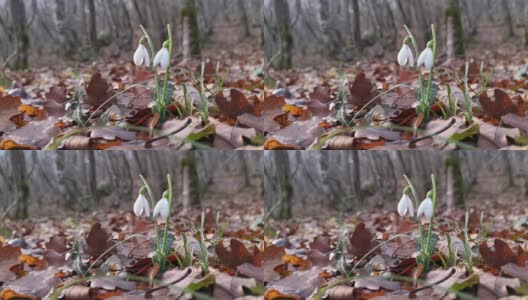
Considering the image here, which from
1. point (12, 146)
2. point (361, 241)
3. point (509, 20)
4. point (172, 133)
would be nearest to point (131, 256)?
point (172, 133)

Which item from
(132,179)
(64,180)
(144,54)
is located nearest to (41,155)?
(64,180)

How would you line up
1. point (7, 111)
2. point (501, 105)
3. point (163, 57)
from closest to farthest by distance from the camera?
1. point (501, 105)
2. point (163, 57)
3. point (7, 111)

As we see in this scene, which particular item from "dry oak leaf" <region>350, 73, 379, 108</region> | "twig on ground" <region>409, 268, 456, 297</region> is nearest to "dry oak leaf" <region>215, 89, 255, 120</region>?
"dry oak leaf" <region>350, 73, 379, 108</region>

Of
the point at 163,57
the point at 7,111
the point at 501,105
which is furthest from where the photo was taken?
the point at 7,111

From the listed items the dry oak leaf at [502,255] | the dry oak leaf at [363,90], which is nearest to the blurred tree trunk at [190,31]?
the dry oak leaf at [363,90]

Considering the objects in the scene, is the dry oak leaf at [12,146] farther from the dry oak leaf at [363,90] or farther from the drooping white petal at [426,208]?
the drooping white petal at [426,208]

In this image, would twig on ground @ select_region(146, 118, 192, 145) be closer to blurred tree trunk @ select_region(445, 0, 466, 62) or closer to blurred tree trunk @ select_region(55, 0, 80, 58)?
blurred tree trunk @ select_region(55, 0, 80, 58)

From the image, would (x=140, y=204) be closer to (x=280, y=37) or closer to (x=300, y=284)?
(x=300, y=284)
